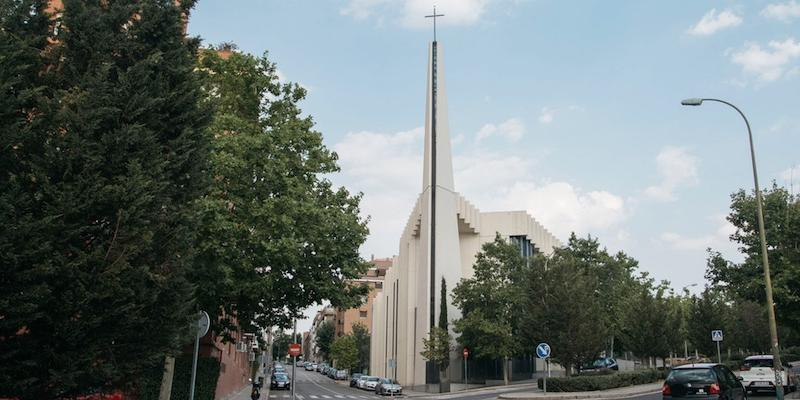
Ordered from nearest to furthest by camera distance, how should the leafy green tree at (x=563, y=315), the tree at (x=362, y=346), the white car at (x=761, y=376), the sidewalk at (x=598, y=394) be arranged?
the white car at (x=761, y=376) → the sidewalk at (x=598, y=394) → the leafy green tree at (x=563, y=315) → the tree at (x=362, y=346)

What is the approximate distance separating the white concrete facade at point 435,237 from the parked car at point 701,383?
34271 millimetres

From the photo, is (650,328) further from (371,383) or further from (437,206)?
(371,383)

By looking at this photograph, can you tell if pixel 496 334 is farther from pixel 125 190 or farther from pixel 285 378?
pixel 125 190

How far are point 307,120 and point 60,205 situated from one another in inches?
468

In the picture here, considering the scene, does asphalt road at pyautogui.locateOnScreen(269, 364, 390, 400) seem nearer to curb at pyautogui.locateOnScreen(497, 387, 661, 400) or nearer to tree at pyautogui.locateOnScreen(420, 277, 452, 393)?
tree at pyautogui.locateOnScreen(420, 277, 452, 393)

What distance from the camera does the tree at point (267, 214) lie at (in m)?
16.5

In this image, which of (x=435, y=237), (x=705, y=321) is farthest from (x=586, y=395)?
(x=435, y=237)

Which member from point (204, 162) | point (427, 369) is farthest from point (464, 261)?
point (204, 162)

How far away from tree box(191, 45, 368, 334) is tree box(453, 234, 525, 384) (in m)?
25.6

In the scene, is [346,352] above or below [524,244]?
below

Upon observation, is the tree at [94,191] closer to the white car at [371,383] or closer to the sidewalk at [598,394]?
the sidewalk at [598,394]

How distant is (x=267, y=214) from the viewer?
1678cm

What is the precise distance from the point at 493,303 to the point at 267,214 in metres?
31.6

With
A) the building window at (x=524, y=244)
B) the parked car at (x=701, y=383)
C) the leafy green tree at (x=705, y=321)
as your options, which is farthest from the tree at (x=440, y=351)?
the parked car at (x=701, y=383)
